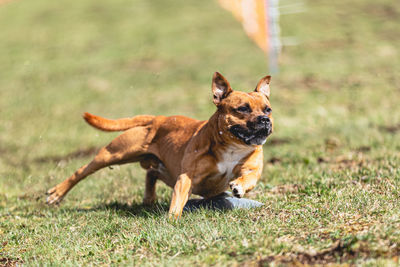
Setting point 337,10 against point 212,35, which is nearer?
point 212,35

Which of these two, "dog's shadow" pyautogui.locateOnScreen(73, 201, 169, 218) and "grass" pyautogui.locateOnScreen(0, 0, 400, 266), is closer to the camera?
"grass" pyautogui.locateOnScreen(0, 0, 400, 266)

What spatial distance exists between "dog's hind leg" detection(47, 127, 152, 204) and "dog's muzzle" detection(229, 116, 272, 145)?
1590mm

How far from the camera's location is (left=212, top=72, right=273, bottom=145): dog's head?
4551 millimetres

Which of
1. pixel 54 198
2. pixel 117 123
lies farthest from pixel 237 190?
pixel 54 198

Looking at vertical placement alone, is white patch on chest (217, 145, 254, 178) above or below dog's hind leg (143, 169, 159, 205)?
above

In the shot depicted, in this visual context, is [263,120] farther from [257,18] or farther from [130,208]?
[257,18]

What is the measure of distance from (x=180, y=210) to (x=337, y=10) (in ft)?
79.1

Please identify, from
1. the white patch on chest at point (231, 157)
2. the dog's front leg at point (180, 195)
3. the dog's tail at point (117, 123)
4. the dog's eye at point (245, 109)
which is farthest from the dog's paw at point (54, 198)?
the dog's eye at point (245, 109)

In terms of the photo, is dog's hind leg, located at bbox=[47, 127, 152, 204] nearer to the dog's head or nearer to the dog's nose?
the dog's head

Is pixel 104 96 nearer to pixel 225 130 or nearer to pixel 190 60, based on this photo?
pixel 190 60

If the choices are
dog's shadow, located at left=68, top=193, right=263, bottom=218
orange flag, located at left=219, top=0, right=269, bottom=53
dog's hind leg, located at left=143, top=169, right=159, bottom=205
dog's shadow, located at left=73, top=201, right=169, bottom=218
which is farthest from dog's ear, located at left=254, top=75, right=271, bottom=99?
orange flag, located at left=219, top=0, right=269, bottom=53

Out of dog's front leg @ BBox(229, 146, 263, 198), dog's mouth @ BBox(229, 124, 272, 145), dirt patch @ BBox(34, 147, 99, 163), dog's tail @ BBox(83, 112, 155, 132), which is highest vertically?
dog's mouth @ BBox(229, 124, 272, 145)

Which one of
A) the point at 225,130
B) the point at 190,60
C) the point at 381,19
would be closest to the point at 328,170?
the point at 225,130

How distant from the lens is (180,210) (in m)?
4.69
